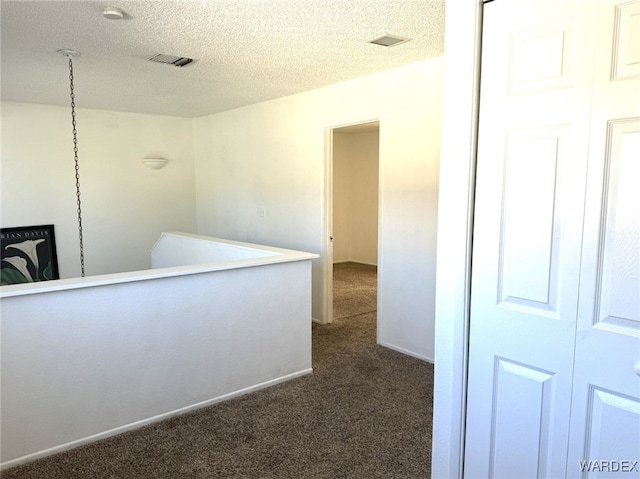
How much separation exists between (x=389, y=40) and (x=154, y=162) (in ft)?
12.7

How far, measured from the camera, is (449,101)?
1626 mm

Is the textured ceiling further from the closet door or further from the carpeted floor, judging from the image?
the carpeted floor

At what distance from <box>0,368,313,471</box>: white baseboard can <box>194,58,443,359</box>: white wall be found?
1.06 meters

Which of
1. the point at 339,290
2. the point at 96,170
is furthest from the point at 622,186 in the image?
the point at 96,170

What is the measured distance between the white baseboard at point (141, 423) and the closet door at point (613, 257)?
2191 mm

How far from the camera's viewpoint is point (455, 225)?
5.42 feet

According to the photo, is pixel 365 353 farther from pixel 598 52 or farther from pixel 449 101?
pixel 598 52

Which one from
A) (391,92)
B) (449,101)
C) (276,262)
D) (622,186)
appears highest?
(391,92)

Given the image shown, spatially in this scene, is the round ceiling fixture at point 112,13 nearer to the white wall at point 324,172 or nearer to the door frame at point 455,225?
the door frame at point 455,225

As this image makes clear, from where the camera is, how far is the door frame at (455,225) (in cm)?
157

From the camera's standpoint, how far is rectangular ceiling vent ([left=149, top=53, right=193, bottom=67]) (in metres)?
3.24

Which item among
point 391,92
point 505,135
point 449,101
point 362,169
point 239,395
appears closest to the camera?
point 505,135

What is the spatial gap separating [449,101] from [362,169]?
633cm

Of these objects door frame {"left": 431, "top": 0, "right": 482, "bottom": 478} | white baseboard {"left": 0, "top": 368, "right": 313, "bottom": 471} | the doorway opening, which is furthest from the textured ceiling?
the doorway opening
